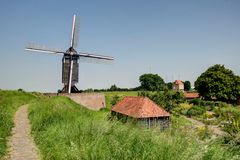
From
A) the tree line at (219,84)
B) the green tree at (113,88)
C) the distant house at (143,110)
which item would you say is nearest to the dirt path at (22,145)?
the distant house at (143,110)

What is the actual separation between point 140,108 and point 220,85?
34.6 metres

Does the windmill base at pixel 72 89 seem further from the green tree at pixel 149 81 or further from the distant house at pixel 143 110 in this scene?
the green tree at pixel 149 81

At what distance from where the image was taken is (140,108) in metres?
26.3

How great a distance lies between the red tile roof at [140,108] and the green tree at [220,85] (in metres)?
31.1

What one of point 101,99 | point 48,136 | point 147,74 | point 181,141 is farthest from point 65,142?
point 147,74

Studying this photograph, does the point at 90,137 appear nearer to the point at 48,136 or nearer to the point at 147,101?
the point at 48,136

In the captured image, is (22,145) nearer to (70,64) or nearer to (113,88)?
(70,64)

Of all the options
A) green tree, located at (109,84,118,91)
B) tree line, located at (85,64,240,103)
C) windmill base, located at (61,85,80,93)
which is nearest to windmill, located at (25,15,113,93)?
windmill base, located at (61,85,80,93)

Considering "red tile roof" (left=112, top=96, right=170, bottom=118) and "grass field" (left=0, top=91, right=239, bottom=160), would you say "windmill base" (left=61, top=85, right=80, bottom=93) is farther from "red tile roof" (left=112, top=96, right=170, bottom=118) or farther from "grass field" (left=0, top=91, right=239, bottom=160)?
"grass field" (left=0, top=91, right=239, bottom=160)

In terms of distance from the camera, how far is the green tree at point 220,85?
55594 mm

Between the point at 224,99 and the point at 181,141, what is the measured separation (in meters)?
53.5

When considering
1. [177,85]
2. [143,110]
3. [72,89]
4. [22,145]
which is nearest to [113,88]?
[177,85]

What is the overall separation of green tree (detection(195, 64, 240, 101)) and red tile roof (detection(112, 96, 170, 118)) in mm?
31055

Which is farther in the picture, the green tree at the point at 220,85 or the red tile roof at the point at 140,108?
the green tree at the point at 220,85
